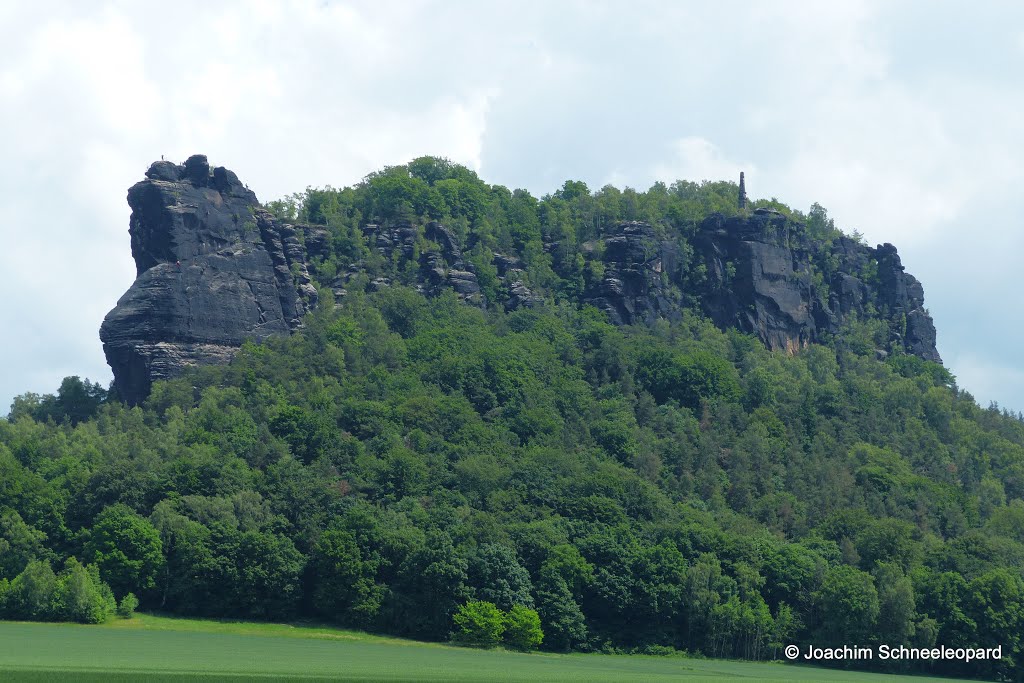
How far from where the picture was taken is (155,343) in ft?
525

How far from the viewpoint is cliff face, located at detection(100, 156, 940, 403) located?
161250mm

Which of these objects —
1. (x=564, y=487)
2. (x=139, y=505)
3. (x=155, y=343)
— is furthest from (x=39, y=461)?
(x=564, y=487)

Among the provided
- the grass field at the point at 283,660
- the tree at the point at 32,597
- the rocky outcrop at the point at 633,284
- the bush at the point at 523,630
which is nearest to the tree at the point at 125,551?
the grass field at the point at 283,660

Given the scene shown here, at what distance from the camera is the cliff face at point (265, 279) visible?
529 feet

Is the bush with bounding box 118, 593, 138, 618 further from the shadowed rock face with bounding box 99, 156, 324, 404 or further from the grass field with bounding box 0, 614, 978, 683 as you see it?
the shadowed rock face with bounding box 99, 156, 324, 404

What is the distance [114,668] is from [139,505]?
1939 inches

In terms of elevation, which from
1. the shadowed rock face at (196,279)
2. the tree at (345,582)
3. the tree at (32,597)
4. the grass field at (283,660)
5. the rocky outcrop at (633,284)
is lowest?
the grass field at (283,660)

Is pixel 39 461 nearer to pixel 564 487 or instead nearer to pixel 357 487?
pixel 357 487

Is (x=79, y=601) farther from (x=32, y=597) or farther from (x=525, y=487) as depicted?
(x=525, y=487)

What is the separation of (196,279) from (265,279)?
33.6 ft

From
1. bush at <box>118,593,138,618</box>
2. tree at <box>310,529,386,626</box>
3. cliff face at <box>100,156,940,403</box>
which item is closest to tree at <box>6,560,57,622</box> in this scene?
bush at <box>118,593,138,618</box>

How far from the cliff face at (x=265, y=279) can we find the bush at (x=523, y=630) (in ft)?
203

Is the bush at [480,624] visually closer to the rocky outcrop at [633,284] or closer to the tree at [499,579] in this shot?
the tree at [499,579]

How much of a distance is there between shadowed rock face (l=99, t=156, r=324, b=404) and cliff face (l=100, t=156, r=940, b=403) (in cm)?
15
